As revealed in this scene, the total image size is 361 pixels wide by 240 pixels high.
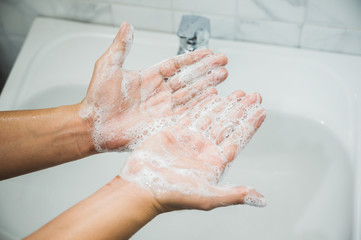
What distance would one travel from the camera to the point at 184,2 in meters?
0.88

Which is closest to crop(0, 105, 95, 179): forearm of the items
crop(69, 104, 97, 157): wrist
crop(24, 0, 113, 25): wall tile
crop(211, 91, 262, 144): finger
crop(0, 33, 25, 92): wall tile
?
crop(69, 104, 97, 157): wrist

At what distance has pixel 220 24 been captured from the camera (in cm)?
91

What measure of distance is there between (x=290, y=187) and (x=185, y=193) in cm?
38

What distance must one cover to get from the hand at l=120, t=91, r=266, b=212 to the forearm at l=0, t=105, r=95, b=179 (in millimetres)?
141

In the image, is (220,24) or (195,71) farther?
(220,24)

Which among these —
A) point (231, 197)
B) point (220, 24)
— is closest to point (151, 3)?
point (220, 24)

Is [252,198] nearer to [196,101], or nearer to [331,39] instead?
[196,101]

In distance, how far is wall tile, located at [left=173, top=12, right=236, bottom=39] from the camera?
2.92ft

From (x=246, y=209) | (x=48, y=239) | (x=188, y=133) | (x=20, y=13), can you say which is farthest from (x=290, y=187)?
(x=20, y=13)

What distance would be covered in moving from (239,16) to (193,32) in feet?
0.51

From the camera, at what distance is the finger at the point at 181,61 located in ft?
2.39

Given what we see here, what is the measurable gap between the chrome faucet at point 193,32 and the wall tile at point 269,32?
0.13 metres

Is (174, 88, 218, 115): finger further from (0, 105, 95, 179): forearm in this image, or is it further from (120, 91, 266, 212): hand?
(0, 105, 95, 179): forearm

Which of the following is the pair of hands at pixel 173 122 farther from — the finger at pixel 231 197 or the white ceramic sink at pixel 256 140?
the white ceramic sink at pixel 256 140
